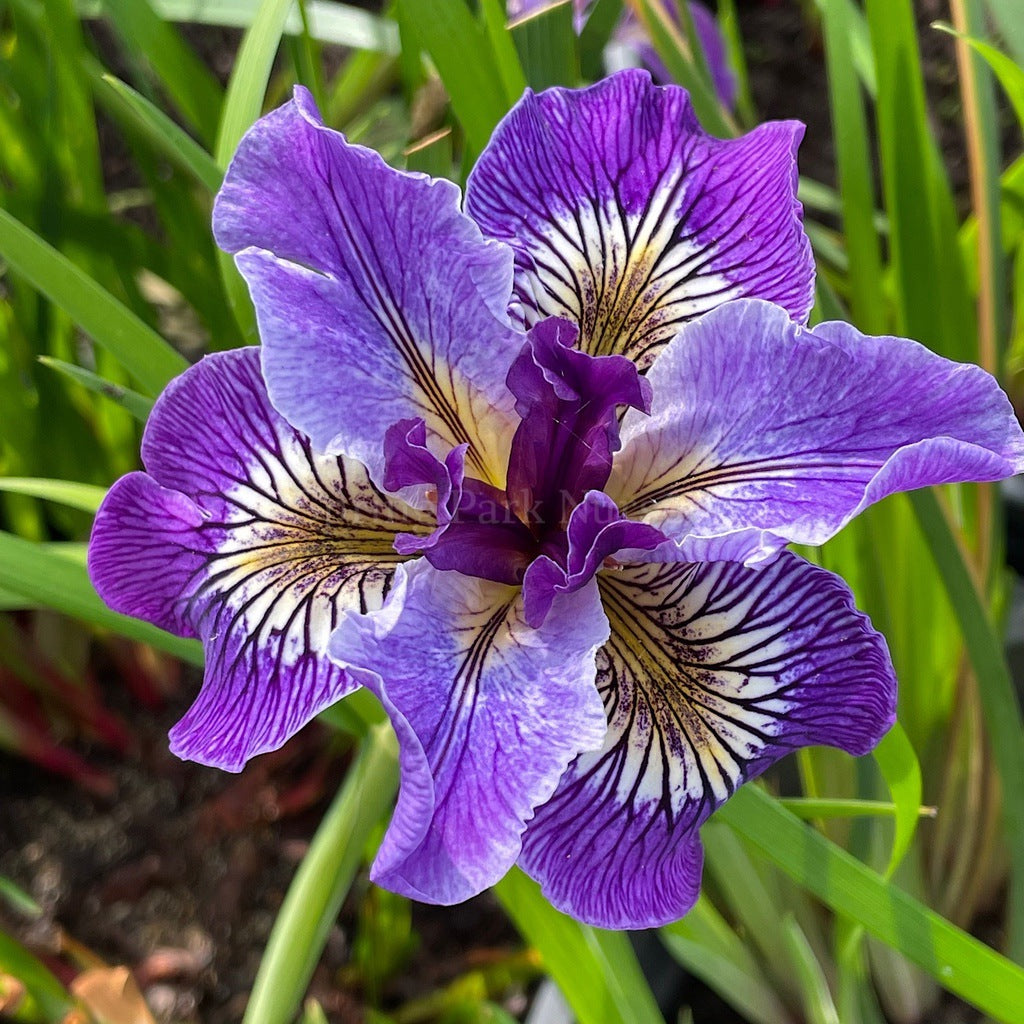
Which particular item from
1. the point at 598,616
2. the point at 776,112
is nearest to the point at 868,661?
the point at 598,616

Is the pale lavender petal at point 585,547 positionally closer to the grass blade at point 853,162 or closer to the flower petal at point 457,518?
the flower petal at point 457,518

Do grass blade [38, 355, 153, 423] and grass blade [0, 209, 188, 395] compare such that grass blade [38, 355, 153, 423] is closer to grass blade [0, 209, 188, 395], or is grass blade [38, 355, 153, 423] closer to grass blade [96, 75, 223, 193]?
grass blade [0, 209, 188, 395]

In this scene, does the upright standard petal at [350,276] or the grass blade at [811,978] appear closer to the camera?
the upright standard petal at [350,276]

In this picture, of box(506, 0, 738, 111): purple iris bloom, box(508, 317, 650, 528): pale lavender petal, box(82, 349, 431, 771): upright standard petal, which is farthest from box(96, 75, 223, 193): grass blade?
box(506, 0, 738, 111): purple iris bloom

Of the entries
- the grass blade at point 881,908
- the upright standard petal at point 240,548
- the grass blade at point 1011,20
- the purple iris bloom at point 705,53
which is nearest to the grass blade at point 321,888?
the upright standard petal at point 240,548

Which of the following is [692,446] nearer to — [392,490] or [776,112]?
[392,490]

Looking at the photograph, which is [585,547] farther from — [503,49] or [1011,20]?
[1011,20]

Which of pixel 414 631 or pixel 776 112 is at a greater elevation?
pixel 414 631
